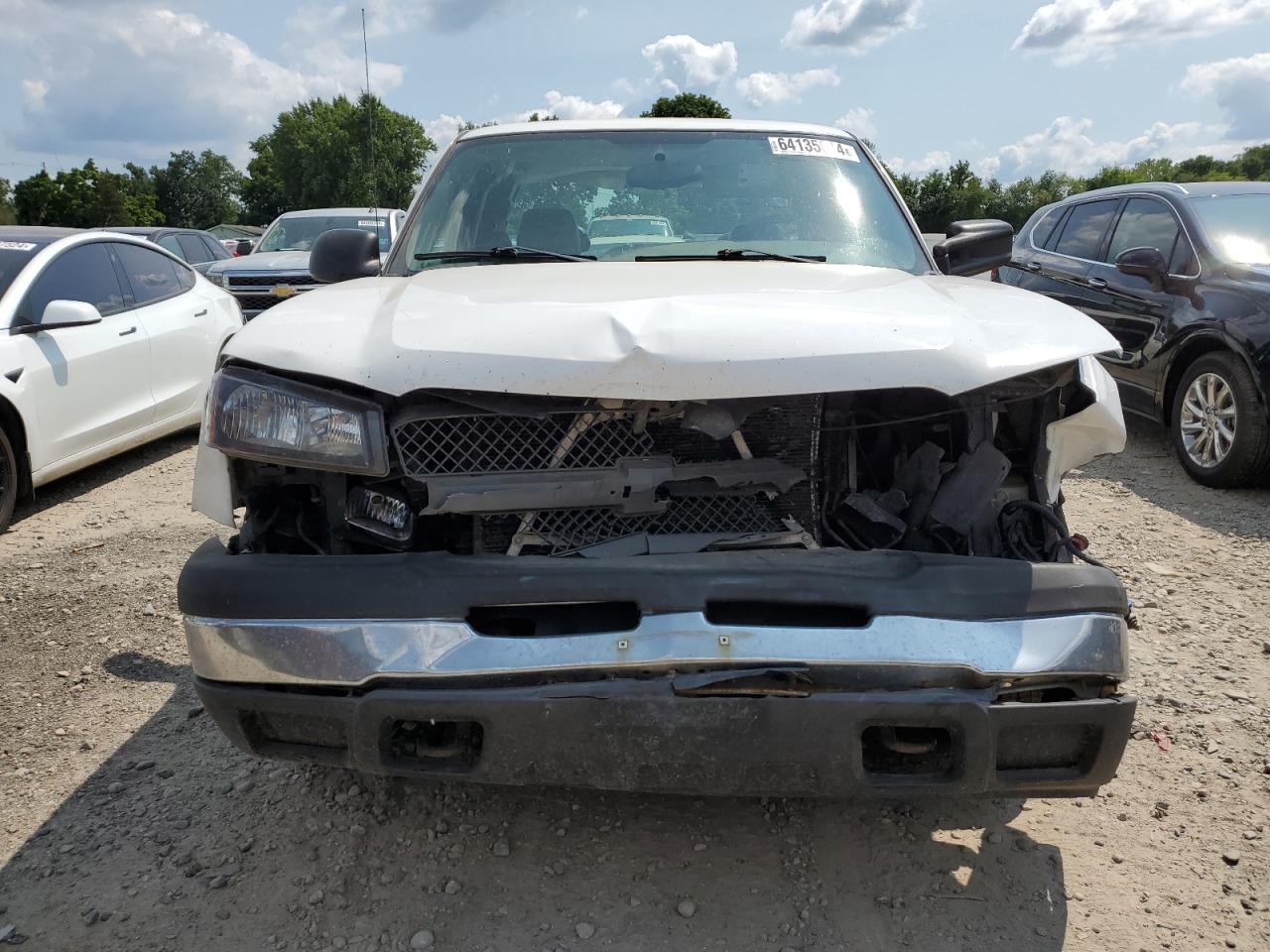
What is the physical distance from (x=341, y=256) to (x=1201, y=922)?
329cm

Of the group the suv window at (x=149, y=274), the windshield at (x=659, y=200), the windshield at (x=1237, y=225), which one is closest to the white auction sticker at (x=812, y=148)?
the windshield at (x=659, y=200)

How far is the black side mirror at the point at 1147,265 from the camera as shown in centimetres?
631

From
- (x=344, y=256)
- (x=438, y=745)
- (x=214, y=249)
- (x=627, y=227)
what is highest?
(x=627, y=227)

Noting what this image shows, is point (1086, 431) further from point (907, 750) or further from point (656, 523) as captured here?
point (656, 523)

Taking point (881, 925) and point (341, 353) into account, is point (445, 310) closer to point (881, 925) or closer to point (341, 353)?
point (341, 353)

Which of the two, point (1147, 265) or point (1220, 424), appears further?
point (1147, 265)

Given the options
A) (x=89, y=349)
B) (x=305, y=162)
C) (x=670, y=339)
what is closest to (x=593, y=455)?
(x=670, y=339)

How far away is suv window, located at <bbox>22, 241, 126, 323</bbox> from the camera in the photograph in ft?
→ 18.4

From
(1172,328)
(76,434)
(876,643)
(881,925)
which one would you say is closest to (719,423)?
(876,643)

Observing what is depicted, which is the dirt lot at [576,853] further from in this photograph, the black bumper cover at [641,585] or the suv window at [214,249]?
the suv window at [214,249]

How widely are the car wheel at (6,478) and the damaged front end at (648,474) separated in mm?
3549

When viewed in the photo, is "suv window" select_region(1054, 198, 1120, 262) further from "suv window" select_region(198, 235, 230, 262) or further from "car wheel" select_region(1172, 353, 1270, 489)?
"suv window" select_region(198, 235, 230, 262)

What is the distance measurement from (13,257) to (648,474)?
508 centimetres

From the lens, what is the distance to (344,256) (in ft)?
12.2
